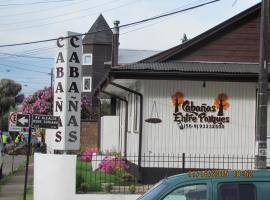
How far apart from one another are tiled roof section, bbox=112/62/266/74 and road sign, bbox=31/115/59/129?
332 cm

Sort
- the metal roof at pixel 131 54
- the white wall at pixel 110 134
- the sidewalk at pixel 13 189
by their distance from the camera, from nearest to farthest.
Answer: the sidewalk at pixel 13 189 < the white wall at pixel 110 134 < the metal roof at pixel 131 54

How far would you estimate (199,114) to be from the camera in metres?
17.8

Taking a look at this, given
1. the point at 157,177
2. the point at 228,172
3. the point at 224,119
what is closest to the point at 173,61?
the point at 224,119

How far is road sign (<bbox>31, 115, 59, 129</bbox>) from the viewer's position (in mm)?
13953

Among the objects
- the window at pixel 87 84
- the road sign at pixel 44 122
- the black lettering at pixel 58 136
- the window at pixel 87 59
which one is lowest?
the black lettering at pixel 58 136

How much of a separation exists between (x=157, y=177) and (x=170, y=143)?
1078 millimetres

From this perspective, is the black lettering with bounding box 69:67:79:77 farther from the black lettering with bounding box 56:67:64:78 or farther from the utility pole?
the utility pole

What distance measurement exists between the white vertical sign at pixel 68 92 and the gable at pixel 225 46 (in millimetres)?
3883

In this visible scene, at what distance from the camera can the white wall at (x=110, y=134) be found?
84.5 ft

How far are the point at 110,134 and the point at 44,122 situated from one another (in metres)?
12.0

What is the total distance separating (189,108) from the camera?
17812 millimetres

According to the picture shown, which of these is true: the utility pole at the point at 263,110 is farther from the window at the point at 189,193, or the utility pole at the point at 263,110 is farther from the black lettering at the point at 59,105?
the window at the point at 189,193

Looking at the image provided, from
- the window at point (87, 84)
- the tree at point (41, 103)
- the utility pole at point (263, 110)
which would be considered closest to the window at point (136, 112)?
the utility pole at point (263, 110)

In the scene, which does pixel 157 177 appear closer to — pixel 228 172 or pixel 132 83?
pixel 132 83
